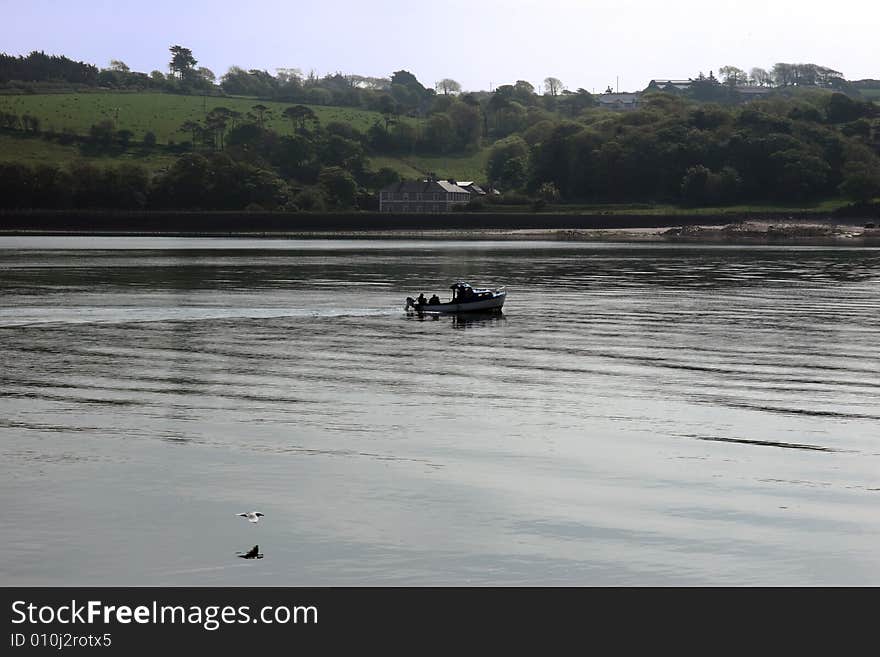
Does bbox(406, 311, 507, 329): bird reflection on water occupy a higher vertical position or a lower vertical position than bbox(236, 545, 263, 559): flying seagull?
lower

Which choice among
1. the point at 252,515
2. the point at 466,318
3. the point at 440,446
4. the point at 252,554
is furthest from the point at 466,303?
the point at 252,554

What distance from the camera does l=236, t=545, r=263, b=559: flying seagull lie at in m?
25.8

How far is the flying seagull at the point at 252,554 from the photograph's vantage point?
84.8ft

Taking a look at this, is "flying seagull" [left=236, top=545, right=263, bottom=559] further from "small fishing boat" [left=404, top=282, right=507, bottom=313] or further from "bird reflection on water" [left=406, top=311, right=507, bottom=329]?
"small fishing boat" [left=404, top=282, right=507, bottom=313]

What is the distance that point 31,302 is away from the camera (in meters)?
83.9

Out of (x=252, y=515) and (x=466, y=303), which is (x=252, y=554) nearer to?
(x=252, y=515)

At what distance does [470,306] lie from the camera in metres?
78.5

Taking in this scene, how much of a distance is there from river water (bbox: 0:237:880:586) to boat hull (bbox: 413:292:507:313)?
121 cm

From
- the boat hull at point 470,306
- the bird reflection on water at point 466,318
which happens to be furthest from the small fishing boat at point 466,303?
the bird reflection on water at point 466,318

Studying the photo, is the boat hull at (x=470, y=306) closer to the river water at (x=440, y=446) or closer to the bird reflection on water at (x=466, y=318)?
the bird reflection on water at (x=466, y=318)

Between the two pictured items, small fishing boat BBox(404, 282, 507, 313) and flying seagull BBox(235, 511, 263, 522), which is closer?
flying seagull BBox(235, 511, 263, 522)

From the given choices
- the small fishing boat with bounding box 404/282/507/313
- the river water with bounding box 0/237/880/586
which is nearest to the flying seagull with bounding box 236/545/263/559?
the river water with bounding box 0/237/880/586

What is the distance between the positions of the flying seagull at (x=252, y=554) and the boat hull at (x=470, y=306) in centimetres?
5193
